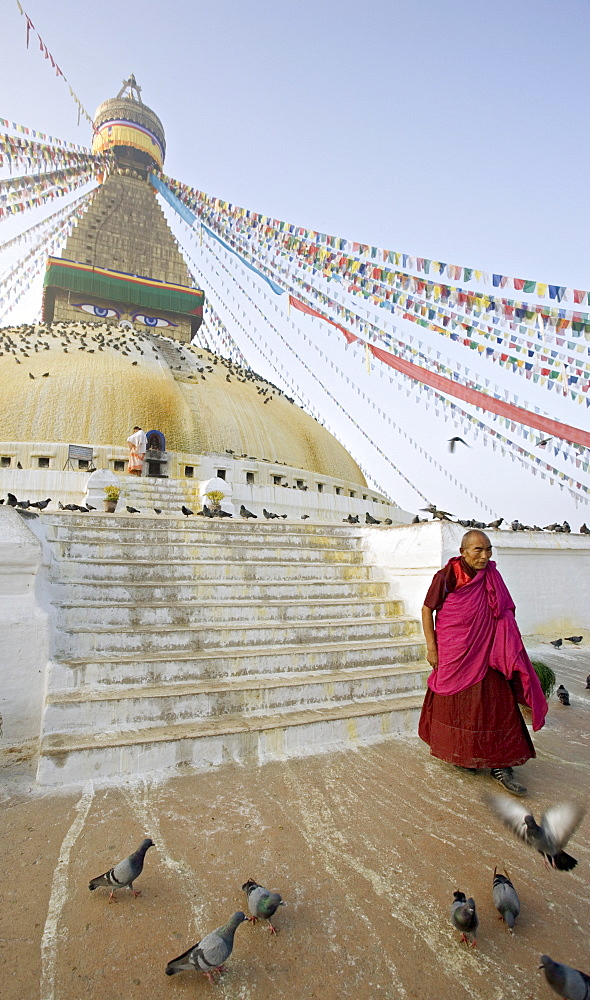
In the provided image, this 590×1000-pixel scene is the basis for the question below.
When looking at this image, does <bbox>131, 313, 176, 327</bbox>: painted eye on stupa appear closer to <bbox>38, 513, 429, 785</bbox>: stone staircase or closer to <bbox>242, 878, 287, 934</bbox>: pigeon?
<bbox>38, 513, 429, 785</bbox>: stone staircase

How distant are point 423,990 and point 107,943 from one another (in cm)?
107

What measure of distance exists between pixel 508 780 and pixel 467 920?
4.62 ft

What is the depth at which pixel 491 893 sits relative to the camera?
2.13 metres

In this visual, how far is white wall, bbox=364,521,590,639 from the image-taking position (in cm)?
571

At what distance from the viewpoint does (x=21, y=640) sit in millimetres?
3652

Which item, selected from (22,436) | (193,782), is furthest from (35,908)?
(22,436)

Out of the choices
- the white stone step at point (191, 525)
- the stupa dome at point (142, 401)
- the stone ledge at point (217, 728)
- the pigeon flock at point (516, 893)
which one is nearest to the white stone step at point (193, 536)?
the white stone step at point (191, 525)

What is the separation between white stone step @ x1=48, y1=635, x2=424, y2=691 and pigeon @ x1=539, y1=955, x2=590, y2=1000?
279 centimetres

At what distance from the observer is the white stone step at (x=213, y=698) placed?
3.30 meters

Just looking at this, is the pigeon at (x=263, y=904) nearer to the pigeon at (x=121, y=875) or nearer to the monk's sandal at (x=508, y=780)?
the pigeon at (x=121, y=875)

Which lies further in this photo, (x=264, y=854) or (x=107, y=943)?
(x=264, y=854)

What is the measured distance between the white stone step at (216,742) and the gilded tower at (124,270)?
21.0 metres

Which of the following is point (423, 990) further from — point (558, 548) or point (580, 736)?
point (558, 548)

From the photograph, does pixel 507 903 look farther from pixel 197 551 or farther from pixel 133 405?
pixel 133 405
